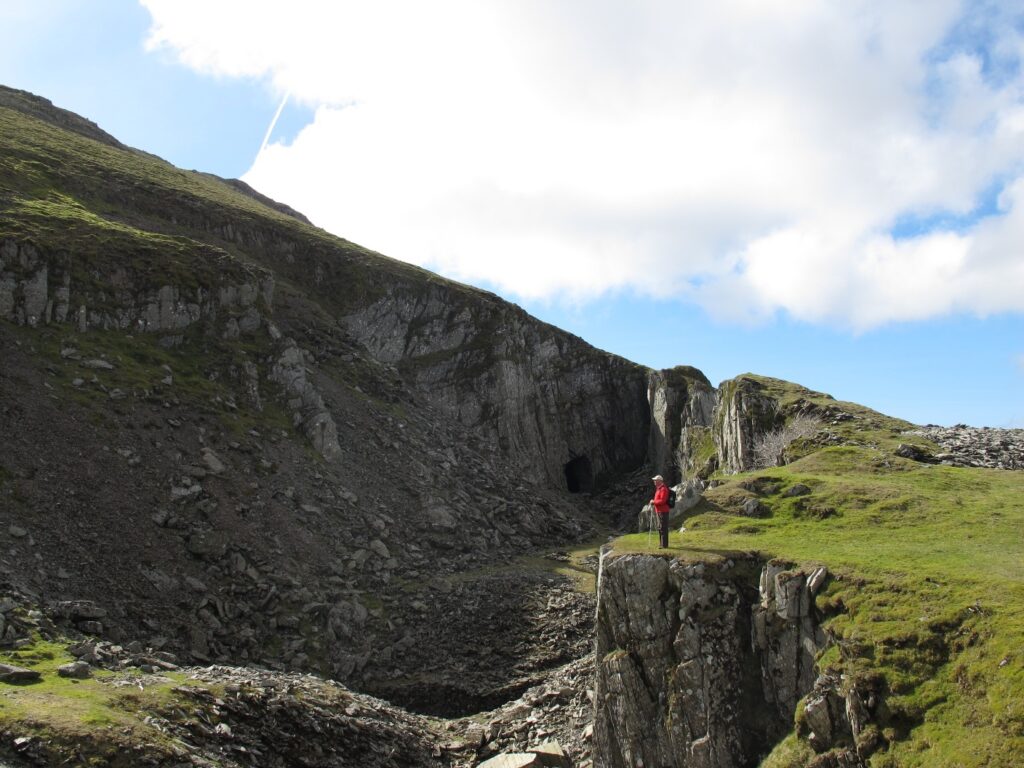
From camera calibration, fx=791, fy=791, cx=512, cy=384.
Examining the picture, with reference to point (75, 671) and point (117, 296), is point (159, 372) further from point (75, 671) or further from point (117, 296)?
point (75, 671)

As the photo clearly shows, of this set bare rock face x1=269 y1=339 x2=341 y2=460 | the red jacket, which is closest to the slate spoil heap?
the red jacket

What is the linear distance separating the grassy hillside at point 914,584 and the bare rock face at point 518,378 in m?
57.1

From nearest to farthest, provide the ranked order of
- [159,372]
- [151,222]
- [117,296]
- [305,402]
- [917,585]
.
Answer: [917,585] < [159,372] < [117,296] < [305,402] < [151,222]

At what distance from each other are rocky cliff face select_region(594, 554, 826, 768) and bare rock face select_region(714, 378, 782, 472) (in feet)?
116

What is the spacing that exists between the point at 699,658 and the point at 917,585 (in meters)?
6.64

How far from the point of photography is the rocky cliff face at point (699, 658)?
23.2 m

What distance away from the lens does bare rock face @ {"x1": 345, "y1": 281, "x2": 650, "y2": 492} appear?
8931 centimetres

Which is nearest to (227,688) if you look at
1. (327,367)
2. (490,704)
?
(490,704)

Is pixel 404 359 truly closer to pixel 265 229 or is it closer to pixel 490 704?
pixel 265 229

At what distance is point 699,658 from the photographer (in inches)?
961

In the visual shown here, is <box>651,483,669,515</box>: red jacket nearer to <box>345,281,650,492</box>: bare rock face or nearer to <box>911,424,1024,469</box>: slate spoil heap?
<box>911,424,1024,469</box>: slate spoil heap

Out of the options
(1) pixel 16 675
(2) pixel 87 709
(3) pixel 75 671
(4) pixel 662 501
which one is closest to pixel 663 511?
(4) pixel 662 501

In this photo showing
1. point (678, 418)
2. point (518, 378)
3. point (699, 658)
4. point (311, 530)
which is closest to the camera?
point (699, 658)

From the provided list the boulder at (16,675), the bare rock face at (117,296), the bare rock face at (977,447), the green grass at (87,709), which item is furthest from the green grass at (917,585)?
the bare rock face at (117,296)
